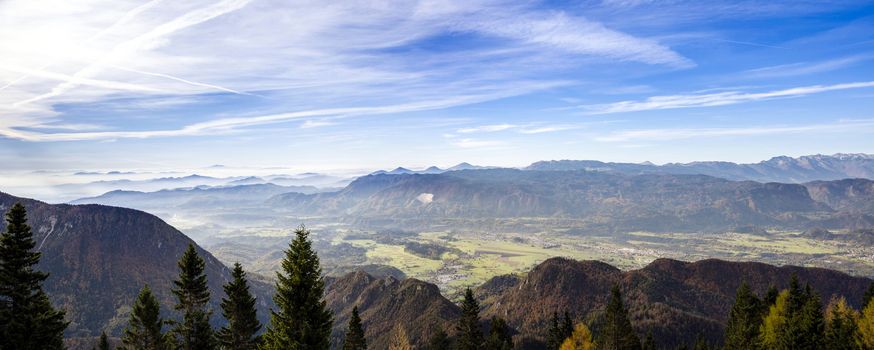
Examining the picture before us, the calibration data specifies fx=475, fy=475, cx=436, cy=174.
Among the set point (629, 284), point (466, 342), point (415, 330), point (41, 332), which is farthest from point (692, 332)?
point (41, 332)

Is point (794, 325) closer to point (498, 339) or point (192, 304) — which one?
point (498, 339)

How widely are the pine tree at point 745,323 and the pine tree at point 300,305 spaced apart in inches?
2909

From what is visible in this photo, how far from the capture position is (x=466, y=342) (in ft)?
229

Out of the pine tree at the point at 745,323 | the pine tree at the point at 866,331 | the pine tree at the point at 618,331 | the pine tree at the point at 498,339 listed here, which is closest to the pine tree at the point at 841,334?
the pine tree at the point at 866,331

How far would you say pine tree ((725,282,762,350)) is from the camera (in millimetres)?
79312

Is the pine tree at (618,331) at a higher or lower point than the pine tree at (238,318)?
lower

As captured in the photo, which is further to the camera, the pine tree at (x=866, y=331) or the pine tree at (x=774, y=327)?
the pine tree at (x=774, y=327)

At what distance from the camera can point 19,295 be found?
3581 centimetres

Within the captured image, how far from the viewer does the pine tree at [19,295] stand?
35281 millimetres

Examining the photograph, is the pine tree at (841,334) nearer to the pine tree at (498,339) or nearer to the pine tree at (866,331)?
the pine tree at (866,331)

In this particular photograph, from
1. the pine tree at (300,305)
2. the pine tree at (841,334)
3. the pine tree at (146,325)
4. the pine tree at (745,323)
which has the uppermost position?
the pine tree at (300,305)

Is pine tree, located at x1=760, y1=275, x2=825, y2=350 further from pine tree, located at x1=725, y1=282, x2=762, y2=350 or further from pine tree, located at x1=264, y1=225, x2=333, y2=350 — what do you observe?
pine tree, located at x1=264, y1=225, x2=333, y2=350

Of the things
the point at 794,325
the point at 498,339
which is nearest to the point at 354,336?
the point at 498,339

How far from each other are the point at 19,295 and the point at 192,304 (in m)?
12.2
